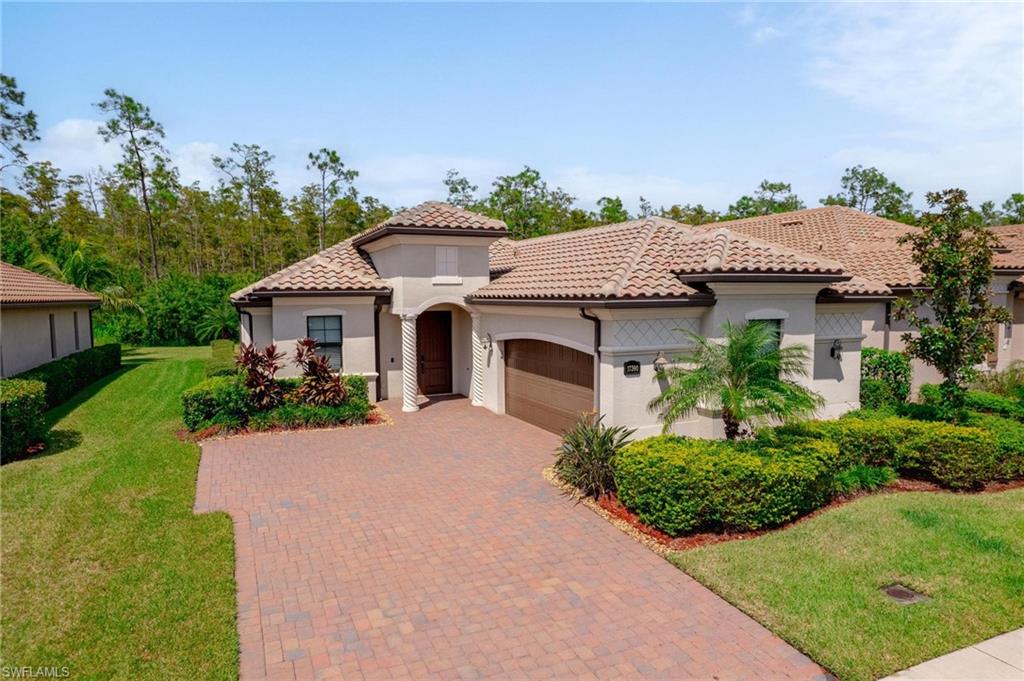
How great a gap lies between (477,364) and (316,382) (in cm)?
466

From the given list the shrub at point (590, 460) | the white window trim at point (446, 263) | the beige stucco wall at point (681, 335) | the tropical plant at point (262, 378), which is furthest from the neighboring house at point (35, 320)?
the shrub at point (590, 460)

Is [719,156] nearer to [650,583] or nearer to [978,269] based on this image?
[978,269]

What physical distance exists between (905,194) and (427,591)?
213 feet

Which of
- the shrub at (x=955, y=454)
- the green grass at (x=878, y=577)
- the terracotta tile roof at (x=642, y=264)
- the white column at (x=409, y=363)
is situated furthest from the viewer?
the white column at (x=409, y=363)

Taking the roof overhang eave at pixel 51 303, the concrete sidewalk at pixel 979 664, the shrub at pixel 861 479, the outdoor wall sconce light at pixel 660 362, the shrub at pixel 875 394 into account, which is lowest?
the concrete sidewalk at pixel 979 664

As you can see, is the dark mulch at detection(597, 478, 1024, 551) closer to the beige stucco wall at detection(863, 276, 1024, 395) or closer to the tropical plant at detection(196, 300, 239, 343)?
the beige stucco wall at detection(863, 276, 1024, 395)

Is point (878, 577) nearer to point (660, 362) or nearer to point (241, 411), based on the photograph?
point (660, 362)

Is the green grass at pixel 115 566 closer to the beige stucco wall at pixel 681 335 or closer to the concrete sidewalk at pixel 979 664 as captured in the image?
the concrete sidewalk at pixel 979 664

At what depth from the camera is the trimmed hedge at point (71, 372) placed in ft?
54.9

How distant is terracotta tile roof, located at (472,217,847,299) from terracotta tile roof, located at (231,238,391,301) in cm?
327

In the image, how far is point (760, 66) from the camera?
1213 centimetres

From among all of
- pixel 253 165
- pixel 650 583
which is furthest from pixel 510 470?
pixel 253 165

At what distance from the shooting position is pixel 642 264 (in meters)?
12.5

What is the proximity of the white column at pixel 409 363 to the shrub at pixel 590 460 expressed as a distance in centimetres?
709
